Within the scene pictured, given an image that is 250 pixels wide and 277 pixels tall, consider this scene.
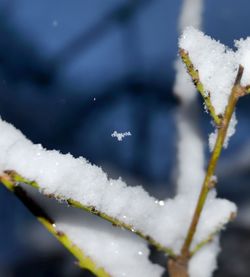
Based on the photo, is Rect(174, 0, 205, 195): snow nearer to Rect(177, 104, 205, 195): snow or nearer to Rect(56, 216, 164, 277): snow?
Rect(177, 104, 205, 195): snow

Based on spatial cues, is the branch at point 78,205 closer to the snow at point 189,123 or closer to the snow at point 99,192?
the snow at point 99,192

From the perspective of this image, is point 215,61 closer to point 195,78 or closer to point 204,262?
point 195,78

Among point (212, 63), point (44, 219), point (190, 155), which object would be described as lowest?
point (44, 219)

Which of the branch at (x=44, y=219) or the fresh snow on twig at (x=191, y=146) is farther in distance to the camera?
the fresh snow on twig at (x=191, y=146)

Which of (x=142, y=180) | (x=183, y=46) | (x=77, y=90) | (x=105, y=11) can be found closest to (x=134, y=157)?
(x=142, y=180)

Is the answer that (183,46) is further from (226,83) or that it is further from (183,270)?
(183,270)

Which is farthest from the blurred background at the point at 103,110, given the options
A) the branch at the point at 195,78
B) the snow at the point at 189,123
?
the branch at the point at 195,78

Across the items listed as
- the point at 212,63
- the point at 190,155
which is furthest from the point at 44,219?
the point at 190,155
